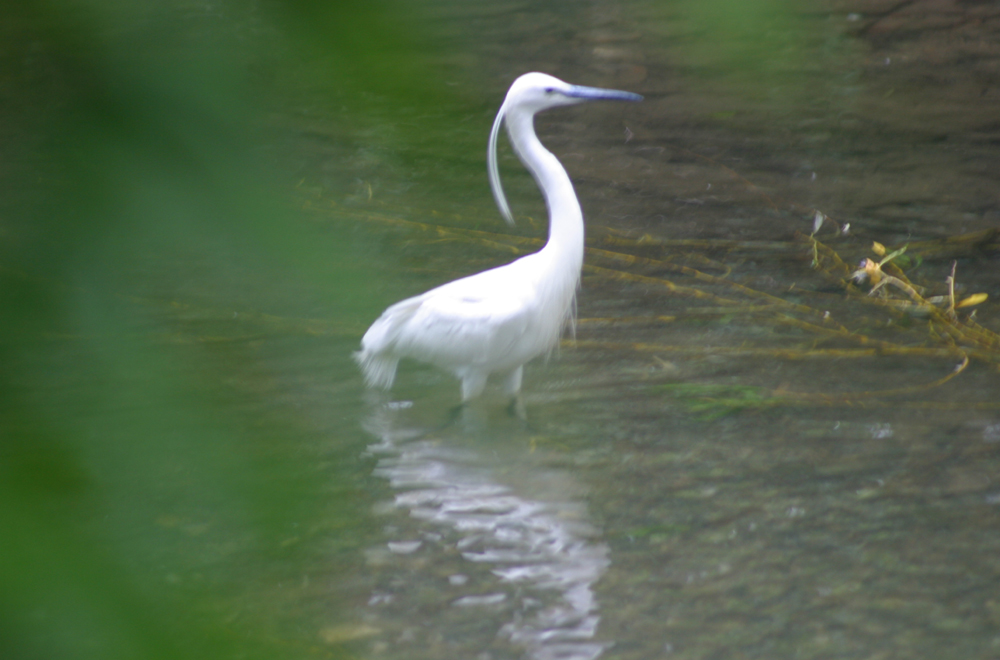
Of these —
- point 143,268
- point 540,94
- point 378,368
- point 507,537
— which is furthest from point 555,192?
point 143,268

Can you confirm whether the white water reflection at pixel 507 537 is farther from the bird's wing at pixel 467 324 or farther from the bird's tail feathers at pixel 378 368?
the bird's wing at pixel 467 324

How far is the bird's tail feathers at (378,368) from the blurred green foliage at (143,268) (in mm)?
2766

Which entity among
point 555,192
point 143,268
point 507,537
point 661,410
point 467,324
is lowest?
point 507,537

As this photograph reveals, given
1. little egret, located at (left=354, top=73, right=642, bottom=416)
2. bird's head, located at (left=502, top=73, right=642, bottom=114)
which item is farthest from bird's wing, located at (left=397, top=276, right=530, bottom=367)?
bird's head, located at (left=502, top=73, right=642, bottom=114)

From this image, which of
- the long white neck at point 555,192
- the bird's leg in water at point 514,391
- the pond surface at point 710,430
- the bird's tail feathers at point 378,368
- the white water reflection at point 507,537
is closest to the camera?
the pond surface at point 710,430

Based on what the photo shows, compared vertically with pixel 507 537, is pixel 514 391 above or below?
above

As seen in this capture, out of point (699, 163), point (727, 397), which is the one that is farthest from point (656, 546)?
point (699, 163)

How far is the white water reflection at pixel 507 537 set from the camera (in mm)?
2254

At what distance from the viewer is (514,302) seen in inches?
118

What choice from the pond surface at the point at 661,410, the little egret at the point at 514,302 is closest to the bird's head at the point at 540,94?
the little egret at the point at 514,302

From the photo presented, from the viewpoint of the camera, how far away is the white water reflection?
2254 millimetres

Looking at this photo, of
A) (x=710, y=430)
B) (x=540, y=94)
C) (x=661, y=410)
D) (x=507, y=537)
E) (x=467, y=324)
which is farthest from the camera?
(x=661, y=410)

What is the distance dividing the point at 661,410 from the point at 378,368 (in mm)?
990

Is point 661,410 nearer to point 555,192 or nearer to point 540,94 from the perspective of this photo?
point 555,192
